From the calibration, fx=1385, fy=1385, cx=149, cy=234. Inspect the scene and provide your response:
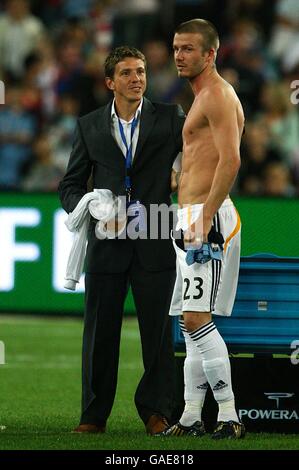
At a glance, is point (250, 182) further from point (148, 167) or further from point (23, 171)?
point (148, 167)

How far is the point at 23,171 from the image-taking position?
1672cm

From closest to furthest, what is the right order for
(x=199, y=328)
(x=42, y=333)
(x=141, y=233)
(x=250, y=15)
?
(x=199, y=328) → (x=141, y=233) → (x=42, y=333) → (x=250, y=15)

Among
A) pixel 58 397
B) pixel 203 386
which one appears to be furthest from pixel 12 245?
pixel 203 386

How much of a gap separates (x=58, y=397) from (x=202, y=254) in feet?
9.40

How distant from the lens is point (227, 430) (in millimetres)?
7367

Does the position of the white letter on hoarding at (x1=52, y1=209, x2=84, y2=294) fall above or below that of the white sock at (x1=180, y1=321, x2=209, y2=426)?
above

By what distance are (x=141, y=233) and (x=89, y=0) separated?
455 inches

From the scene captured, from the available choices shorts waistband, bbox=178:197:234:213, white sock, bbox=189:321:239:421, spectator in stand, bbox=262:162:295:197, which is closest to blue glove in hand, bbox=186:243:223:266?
shorts waistband, bbox=178:197:234:213

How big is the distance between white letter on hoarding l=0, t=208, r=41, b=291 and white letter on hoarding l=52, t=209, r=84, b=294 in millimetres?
202

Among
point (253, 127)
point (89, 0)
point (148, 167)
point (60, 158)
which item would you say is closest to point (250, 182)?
point (253, 127)

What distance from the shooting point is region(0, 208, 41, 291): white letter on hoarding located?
13.8 m

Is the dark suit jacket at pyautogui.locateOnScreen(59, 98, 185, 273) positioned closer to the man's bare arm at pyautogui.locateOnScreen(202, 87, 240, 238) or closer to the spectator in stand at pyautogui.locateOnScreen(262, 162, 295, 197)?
the man's bare arm at pyautogui.locateOnScreen(202, 87, 240, 238)

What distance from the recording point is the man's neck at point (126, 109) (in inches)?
311

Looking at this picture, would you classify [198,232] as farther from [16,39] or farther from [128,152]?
[16,39]
